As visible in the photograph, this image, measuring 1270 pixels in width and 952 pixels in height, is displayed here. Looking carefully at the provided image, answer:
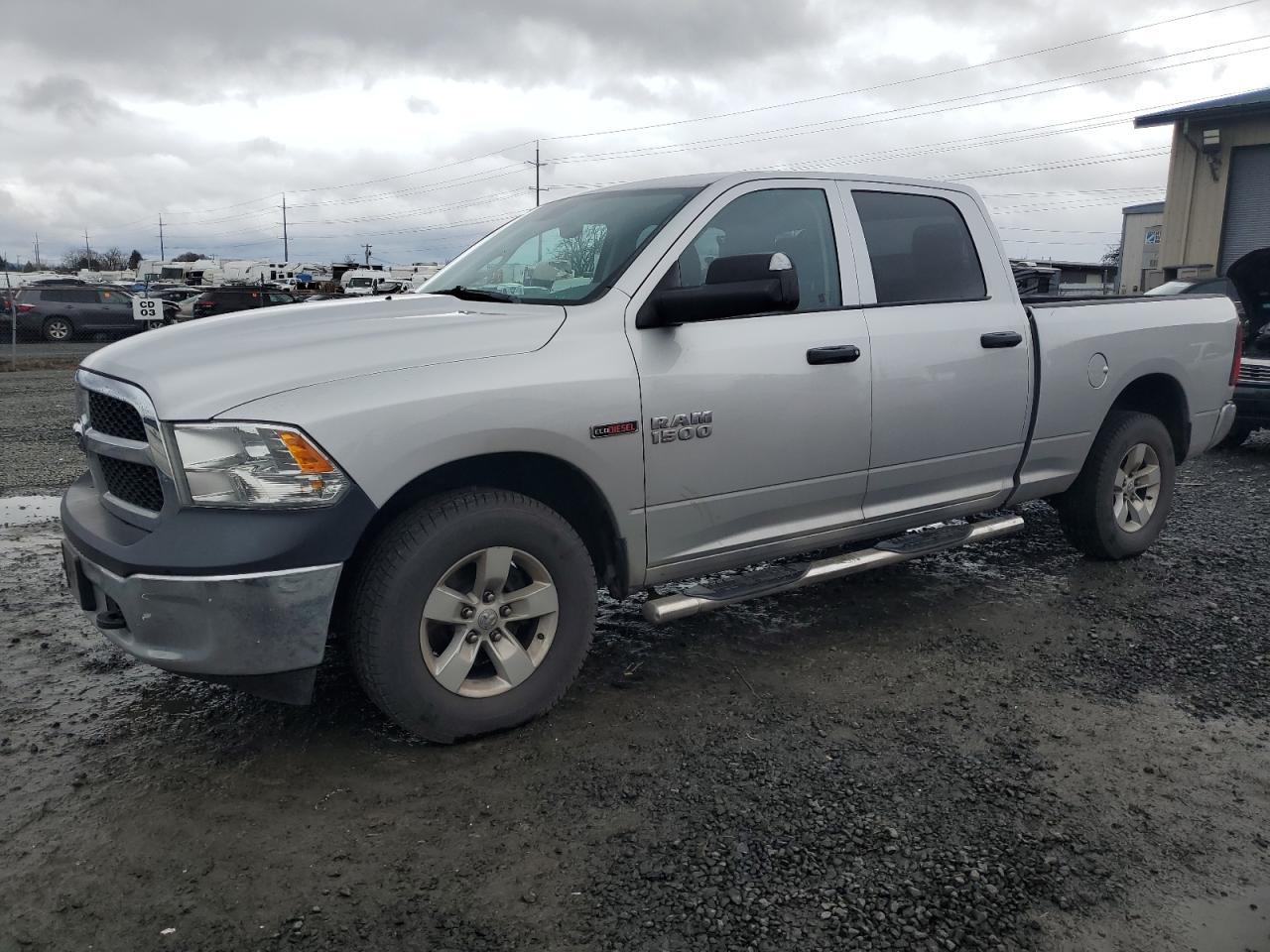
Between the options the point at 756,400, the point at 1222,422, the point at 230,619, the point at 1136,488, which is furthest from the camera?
the point at 1222,422

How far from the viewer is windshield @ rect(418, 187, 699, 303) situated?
3840 millimetres

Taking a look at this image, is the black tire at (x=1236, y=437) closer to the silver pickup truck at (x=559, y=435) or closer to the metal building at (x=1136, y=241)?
the silver pickup truck at (x=559, y=435)

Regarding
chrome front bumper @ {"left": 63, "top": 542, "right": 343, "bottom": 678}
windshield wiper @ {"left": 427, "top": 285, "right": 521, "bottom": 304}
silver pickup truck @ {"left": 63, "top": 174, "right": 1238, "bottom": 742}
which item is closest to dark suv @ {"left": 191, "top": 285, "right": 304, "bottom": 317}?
windshield wiper @ {"left": 427, "top": 285, "right": 521, "bottom": 304}

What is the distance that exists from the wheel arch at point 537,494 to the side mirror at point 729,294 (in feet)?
1.97

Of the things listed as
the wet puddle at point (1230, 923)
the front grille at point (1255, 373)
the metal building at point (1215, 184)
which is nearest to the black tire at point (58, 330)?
the metal building at point (1215, 184)

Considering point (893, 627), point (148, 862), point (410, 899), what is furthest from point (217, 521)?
point (893, 627)

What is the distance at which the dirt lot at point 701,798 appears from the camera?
2.50 meters

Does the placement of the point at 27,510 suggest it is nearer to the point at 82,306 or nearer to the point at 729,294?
the point at 729,294

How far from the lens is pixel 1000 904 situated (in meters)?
2.55

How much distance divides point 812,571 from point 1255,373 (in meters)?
6.68

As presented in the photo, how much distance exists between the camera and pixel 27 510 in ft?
22.1

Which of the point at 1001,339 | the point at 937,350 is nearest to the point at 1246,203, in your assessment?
the point at 1001,339

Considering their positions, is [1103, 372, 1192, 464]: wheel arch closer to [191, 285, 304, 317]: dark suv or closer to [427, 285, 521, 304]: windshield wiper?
[427, 285, 521, 304]: windshield wiper

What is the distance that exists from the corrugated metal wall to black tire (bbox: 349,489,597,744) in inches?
895
